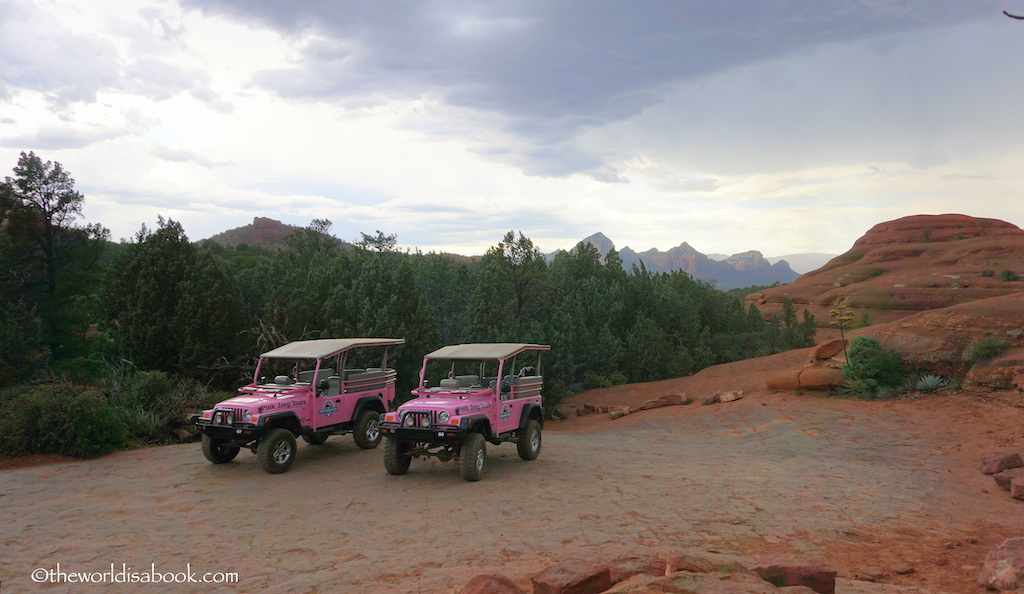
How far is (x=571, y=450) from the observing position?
13.4 meters

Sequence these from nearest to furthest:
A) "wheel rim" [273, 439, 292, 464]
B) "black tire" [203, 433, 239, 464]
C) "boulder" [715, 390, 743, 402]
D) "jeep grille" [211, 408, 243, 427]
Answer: "jeep grille" [211, 408, 243, 427]
"wheel rim" [273, 439, 292, 464]
"black tire" [203, 433, 239, 464]
"boulder" [715, 390, 743, 402]

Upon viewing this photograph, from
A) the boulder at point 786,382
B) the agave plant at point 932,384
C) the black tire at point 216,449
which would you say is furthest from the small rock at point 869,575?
the boulder at point 786,382

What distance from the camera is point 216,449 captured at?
37.1 ft

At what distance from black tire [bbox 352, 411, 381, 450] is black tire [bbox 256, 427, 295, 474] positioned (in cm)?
189

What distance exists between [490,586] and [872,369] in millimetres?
17124

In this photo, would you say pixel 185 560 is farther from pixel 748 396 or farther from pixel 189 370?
pixel 748 396

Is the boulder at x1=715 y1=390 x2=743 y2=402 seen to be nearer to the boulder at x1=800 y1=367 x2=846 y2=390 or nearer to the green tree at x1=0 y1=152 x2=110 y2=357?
the boulder at x1=800 y1=367 x2=846 y2=390

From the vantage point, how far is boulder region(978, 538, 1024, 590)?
511 centimetres

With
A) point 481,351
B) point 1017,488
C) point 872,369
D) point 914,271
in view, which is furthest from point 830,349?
point 914,271

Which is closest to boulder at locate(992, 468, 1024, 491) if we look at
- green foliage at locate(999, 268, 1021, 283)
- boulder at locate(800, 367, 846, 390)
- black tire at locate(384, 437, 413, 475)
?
boulder at locate(800, 367, 846, 390)

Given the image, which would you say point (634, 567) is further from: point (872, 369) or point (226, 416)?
point (872, 369)

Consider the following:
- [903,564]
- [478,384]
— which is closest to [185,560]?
[478,384]

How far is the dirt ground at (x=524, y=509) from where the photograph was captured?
20.8 ft

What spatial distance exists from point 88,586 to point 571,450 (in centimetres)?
950
